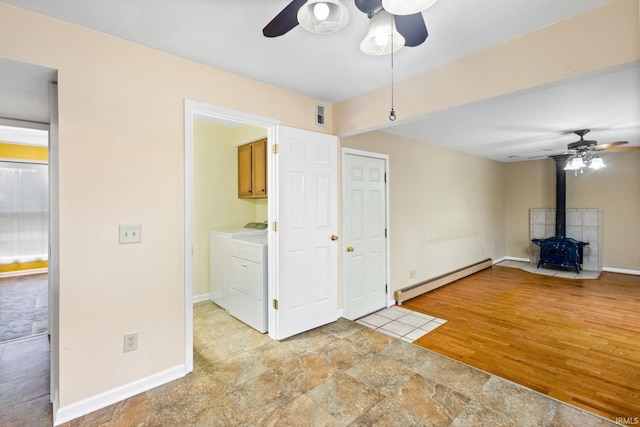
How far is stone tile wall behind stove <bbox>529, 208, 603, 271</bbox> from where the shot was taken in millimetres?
6016

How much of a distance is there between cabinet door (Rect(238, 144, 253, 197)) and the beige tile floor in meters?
2.16

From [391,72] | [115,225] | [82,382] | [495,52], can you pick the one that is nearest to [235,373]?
[82,382]

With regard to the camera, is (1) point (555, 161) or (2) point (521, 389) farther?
(1) point (555, 161)

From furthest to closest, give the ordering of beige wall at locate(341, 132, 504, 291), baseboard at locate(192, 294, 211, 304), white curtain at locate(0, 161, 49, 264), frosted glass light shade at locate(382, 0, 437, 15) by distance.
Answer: white curtain at locate(0, 161, 49, 264)
beige wall at locate(341, 132, 504, 291)
baseboard at locate(192, 294, 211, 304)
frosted glass light shade at locate(382, 0, 437, 15)

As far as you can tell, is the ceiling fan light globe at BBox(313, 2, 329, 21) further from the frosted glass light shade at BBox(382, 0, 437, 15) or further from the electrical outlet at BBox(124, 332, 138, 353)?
the electrical outlet at BBox(124, 332, 138, 353)

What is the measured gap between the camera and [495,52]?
2.00 meters

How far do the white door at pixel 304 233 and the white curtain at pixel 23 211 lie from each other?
518cm

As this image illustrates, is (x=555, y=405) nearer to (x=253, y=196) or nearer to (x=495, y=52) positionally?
(x=495, y=52)

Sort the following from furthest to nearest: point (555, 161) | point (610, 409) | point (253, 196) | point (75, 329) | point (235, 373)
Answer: point (555, 161)
point (253, 196)
point (235, 373)
point (610, 409)
point (75, 329)

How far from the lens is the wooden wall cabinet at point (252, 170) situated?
12.3ft

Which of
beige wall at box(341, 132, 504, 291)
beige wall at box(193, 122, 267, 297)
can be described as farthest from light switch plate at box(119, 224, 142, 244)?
beige wall at box(341, 132, 504, 291)

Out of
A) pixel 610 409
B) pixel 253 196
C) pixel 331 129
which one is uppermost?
pixel 331 129

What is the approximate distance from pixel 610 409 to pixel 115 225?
3555 millimetres

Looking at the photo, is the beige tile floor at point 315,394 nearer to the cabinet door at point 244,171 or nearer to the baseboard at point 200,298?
the baseboard at point 200,298
